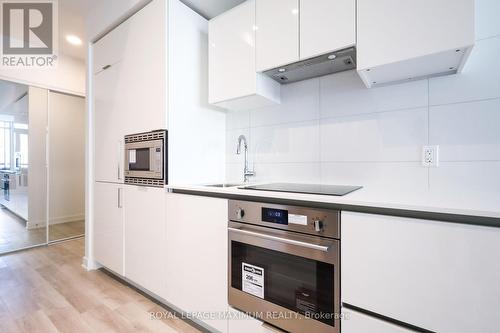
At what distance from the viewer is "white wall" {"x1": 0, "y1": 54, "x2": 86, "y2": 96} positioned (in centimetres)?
300

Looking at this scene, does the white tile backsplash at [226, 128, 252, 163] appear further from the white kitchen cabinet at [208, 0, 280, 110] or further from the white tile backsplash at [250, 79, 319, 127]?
the white kitchen cabinet at [208, 0, 280, 110]

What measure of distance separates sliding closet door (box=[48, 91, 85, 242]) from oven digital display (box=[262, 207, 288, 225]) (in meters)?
3.74

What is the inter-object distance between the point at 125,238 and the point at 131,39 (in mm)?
1733

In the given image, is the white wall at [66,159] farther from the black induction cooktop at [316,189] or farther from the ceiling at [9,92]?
Answer: the black induction cooktop at [316,189]

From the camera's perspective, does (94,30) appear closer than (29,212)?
Yes

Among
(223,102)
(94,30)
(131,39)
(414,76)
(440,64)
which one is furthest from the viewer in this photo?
(94,30)

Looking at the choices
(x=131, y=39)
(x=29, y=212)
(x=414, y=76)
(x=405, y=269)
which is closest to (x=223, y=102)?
(x=131, y=39)

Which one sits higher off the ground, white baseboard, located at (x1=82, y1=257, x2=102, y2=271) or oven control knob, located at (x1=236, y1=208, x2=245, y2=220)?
oven control knob, located at (x1=236, y1=208, x2=245, y2=220)

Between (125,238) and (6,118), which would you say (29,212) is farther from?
(125,238)

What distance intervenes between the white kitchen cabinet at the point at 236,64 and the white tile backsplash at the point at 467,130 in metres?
1.01

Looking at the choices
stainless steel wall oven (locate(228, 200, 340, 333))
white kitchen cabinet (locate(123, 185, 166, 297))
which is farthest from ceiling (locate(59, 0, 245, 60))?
stainless steel wall oven (locate(228, 200, 340, 333))

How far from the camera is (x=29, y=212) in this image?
11.5ft

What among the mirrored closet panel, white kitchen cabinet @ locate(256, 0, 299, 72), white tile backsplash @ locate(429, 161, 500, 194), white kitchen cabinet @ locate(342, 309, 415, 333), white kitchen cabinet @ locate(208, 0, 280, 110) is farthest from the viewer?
the mirrored closet panel

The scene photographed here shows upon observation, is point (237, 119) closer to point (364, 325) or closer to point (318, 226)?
point (318, 226)
